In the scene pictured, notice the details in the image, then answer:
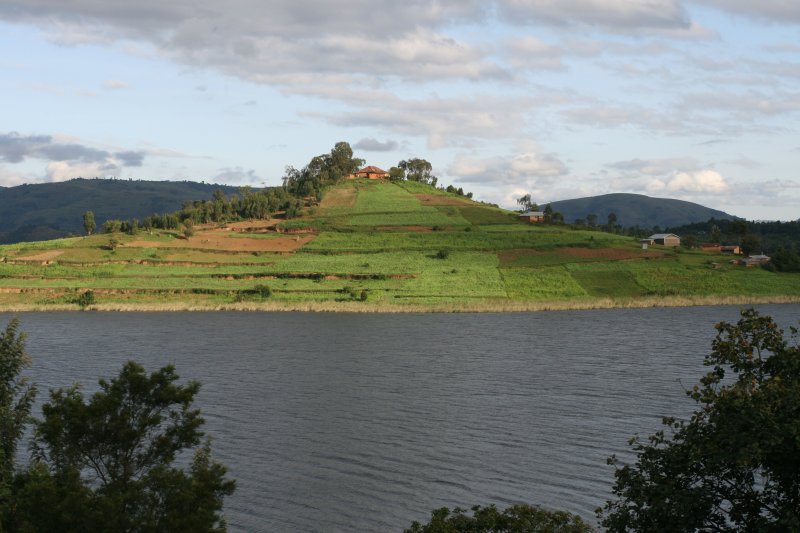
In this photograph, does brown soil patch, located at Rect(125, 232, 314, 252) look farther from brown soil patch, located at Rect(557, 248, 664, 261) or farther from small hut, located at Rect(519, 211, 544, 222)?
small hut, located at Rect(519, 211, 544, 222)

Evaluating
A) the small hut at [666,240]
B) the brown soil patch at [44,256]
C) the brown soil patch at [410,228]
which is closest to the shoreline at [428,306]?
the brown soil patch at [44,256]

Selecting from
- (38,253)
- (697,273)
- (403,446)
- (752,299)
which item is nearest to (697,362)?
(403,446)

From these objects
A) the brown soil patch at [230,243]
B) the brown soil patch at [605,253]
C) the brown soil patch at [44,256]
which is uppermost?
the brown soil patch at [605,253]

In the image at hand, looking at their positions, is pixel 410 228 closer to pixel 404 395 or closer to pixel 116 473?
pixel 404 395

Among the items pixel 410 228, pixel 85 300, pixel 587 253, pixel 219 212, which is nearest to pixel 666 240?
pixel 587 253

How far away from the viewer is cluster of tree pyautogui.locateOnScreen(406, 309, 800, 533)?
17125 millimetres

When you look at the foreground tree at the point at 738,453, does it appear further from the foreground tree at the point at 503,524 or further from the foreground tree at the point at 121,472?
the foreground tree at the point at 121,472

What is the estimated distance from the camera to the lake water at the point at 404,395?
35.6 meters

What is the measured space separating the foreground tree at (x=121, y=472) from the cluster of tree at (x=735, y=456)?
566cm

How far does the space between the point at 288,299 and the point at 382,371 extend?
2052 inches

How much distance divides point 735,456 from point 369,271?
117217 mm

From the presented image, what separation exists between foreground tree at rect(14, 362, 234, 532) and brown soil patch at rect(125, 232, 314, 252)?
5036 inches

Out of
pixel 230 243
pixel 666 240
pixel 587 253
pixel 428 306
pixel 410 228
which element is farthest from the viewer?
pixel 666 240

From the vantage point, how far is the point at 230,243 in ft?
502
